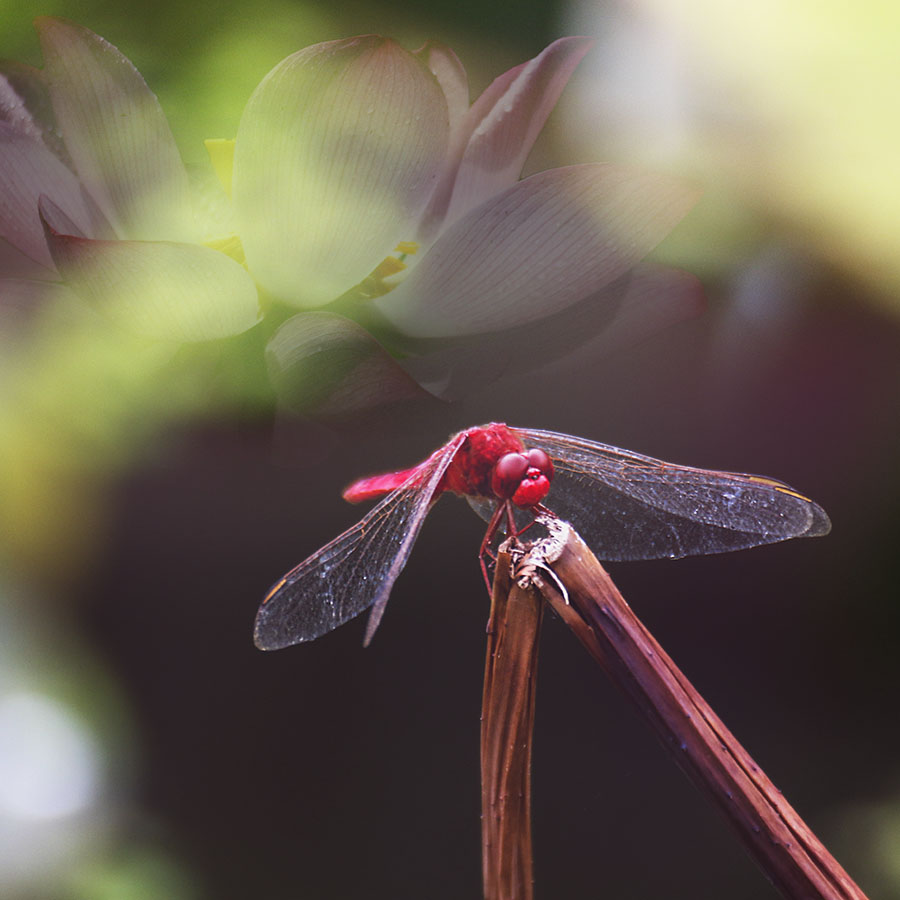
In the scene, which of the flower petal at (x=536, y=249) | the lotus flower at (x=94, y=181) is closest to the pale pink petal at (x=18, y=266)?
the lotus flower at (x=94, y=181)

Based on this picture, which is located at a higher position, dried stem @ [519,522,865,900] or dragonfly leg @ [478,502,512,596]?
dragonfly leg @ [478,502,512,596]

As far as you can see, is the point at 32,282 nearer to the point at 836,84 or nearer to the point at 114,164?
the point at 114,164

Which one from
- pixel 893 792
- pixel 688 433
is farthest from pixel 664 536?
pixel 893 792

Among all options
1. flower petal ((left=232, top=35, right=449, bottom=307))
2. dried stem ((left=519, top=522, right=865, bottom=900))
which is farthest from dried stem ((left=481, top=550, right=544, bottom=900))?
flower petal ((left=232, top=35, right=449, bottom=307))

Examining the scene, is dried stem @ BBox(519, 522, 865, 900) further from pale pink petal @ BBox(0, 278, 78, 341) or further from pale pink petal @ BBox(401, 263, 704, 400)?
pale pink petal @ BBox(0, 278, 78, 341)

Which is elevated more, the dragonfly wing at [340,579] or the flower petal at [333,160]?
the flower petal at [333,160]

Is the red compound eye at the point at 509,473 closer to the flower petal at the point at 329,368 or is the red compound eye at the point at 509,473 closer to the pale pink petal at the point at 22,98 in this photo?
the flower petal at the point at 329,368

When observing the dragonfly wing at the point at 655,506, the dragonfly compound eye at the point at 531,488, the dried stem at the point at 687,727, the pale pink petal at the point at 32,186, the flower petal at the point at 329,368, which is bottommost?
the dried stem at the point at 687,727
